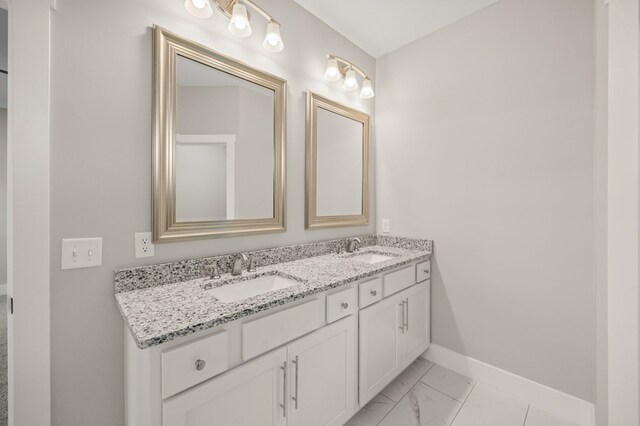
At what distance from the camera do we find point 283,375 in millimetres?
1139

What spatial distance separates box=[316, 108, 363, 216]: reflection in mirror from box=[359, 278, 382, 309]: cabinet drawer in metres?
0.66

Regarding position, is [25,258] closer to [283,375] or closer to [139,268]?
[139,268]

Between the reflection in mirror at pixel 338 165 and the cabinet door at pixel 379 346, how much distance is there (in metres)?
0.79

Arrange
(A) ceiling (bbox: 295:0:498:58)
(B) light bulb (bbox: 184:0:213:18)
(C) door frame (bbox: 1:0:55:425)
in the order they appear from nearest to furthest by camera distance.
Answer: (C) door frame (bbox: 1:0:55:425) → (B) light bulb (bbox: 184:0:213:18) → (A) ceiling (bbox: 295:0:498:58)

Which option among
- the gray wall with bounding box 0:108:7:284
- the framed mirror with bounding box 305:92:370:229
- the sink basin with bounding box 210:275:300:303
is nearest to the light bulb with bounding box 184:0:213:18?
A: the framed mirror with bounding box 305:92:370:229

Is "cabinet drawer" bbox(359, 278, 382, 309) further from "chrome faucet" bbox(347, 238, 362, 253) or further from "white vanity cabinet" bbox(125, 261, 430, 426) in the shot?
"chrome faucet" bbox(347, 238, 362, 253)

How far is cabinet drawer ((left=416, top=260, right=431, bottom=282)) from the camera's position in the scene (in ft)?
6.63

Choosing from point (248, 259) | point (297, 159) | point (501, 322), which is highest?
point (297, 159)

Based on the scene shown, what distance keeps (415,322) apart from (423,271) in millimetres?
373

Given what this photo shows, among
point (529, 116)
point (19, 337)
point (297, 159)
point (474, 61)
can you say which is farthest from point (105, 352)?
point (474, 61)

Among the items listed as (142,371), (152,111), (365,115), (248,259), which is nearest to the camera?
(142,371)

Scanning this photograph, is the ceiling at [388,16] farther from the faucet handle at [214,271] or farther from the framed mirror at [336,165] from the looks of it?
the faucet handle at [214,271]

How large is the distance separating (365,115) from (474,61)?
2.81ft

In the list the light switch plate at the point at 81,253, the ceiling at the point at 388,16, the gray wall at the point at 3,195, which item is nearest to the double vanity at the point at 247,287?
the light switch plate at the point at 81,253
